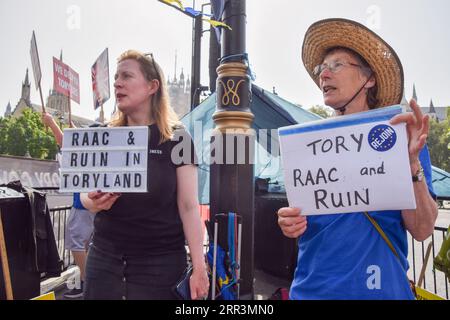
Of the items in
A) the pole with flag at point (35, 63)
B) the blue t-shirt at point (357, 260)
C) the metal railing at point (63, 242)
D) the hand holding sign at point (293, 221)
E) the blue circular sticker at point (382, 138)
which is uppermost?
the pole with flag at point (35, 63)

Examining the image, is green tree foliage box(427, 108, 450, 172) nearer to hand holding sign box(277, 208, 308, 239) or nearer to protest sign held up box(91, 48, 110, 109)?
protest sign held up box(91, 48, 110, 109)

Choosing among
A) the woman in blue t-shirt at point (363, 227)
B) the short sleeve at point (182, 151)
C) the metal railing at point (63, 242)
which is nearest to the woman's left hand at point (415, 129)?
the woman in blue t-shirt at point (363, 227)

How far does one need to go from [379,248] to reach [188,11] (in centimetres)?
365

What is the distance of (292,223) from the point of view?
1.52 meters

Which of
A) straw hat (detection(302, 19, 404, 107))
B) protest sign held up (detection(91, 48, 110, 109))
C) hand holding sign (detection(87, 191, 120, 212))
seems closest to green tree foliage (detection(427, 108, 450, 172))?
protest sign held up (detection(91, 48, 110, 109))

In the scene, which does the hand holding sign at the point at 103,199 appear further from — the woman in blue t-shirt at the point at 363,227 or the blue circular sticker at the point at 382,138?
the blue circular sticker at the point at 382,138

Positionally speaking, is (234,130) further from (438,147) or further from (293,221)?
(438,147)

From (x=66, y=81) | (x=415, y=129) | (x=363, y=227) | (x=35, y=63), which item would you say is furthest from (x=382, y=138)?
(x=66, y=81)

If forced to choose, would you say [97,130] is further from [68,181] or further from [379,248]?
[379,248]

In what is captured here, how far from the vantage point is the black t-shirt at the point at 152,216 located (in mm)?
1823

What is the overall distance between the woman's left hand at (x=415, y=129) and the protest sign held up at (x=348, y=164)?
33 mm

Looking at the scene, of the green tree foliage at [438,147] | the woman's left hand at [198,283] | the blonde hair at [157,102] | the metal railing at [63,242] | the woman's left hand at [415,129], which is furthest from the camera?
the green tree foliage at [438,147]

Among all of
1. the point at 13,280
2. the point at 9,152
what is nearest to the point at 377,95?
the point at 13,280

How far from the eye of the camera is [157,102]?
2133mm
